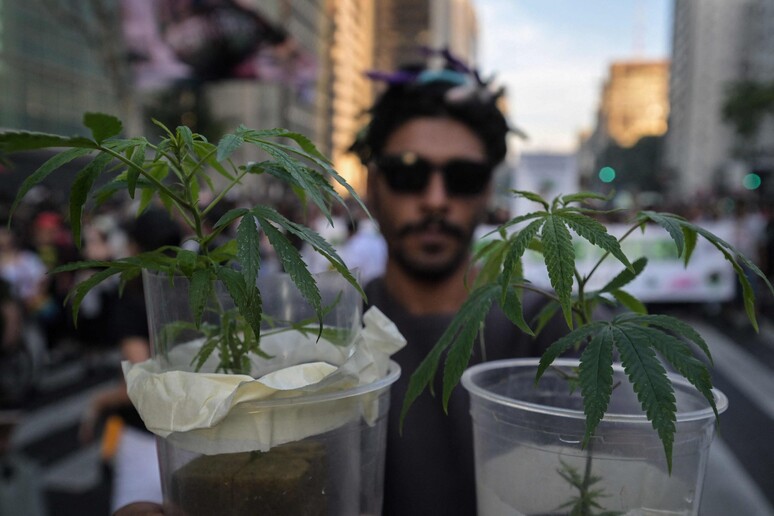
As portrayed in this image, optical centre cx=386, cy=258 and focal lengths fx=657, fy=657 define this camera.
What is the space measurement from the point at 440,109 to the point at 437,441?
3.52 feet

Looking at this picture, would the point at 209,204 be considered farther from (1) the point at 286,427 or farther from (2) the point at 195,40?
(2) the point at 195,40

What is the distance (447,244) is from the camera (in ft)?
6.88

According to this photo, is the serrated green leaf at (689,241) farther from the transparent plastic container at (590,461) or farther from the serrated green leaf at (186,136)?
the serrated green leaf at (186,136)

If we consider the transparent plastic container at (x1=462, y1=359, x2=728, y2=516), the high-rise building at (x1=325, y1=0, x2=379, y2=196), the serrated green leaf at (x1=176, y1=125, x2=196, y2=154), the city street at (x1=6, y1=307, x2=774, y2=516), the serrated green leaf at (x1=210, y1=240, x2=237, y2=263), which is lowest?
the city street at (x1=6, y1=307, x2=774, y2=516)

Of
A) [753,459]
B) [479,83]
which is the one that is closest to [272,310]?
[479,83]

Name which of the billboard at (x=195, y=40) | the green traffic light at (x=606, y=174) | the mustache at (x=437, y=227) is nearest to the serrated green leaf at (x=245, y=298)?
the mustache at (x=437, y=227)

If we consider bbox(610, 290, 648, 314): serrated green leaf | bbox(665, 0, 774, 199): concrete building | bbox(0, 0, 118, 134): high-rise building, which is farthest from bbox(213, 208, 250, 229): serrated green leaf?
bbox(665, 0, 774, 199): concrete building

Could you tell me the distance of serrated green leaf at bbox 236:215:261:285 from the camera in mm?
745

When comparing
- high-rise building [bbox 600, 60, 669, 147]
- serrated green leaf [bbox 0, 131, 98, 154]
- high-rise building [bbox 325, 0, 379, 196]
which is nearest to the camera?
serrated green leaf [bbox 0, 131, 98, 154]

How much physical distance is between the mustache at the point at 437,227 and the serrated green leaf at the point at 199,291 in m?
1.31

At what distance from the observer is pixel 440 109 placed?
2.16 meters

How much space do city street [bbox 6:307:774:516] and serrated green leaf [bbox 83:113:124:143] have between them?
5.26ft

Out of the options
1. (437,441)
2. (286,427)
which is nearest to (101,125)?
(286,427)

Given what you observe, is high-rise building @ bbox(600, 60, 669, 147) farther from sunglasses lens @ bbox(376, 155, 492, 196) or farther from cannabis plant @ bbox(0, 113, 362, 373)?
cannabis plant @ bbox(0, 113, 362, 373)
